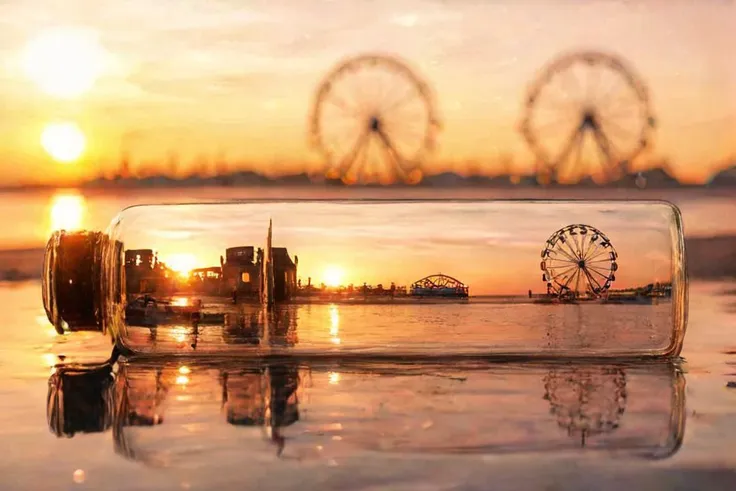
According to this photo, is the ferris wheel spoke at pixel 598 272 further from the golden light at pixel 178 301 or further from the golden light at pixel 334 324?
the golden light at pixel 178 301

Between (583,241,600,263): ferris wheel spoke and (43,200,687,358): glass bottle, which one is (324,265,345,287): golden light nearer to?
(43,200,687,358): glass bottle

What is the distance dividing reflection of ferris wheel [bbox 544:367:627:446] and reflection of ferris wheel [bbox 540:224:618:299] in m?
0.13

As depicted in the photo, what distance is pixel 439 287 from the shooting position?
4.28 ft

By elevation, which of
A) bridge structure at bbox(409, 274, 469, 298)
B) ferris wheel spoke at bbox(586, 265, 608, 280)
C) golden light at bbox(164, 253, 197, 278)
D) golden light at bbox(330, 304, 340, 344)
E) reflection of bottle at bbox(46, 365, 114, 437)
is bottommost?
reflection of bottle at bbox(46, 365, 114, 437)

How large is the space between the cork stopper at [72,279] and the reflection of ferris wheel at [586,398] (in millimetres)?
552

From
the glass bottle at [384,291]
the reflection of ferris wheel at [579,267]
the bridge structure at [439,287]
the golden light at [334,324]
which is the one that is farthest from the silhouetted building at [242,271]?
the reflection of ferris wheel at [579,267]

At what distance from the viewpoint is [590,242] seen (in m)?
1.29

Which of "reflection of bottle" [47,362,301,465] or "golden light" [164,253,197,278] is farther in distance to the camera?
"golden light" [164,253,197,278]

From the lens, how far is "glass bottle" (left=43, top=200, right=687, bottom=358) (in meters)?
1.27

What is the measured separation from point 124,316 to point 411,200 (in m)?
0.43

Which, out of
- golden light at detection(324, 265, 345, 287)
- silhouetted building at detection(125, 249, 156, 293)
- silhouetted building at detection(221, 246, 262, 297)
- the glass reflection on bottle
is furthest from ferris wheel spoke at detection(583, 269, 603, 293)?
silhouetted building at detection(125, 249, 156, 293)

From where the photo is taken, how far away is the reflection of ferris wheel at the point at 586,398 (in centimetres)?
87

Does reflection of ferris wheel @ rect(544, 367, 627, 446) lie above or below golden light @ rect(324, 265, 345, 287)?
below

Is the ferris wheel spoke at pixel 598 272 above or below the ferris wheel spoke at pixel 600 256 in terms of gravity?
below
